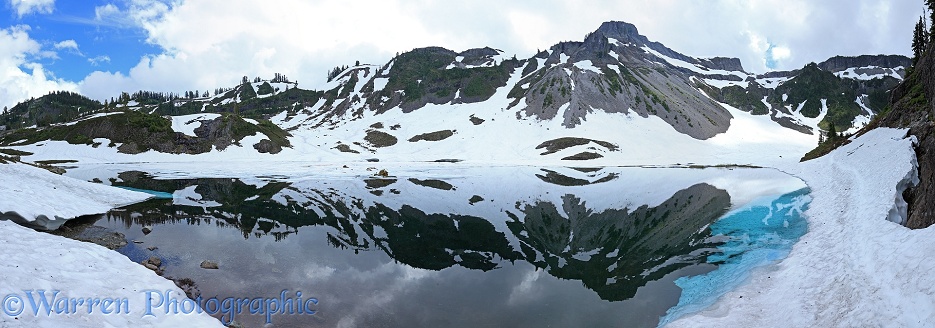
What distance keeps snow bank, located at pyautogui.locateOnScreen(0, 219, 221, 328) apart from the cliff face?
78.4 feet

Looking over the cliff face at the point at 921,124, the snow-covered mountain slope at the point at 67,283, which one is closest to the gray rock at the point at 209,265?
the snow-covered mountain slope at the point at 67,283

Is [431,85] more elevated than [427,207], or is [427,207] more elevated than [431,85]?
[431,85]

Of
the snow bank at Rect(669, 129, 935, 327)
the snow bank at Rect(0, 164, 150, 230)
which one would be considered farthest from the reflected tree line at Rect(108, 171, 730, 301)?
the snow bank at Rect(669, 129, 935, 327)

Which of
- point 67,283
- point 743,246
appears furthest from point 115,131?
point 743,246

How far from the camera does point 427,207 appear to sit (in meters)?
34.2

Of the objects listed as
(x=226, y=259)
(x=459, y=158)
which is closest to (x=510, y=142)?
(x=459, y=158)

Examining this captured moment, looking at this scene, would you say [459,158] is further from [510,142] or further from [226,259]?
[226,259]

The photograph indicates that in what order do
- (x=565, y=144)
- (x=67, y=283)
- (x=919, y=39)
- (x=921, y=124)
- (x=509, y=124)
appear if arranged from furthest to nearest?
(x=509, y=124), (x=565, y=144), (x=919, y=39), (x=921, y=124), (x=67, y=283)

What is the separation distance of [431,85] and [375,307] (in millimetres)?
167059

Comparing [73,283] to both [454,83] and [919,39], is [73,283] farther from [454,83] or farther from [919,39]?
[454,83]

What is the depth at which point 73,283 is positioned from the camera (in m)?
12.3

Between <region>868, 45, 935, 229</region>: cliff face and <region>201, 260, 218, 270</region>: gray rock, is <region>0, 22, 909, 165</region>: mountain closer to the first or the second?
<region>868, 45, 935, 229</region>: cliff face

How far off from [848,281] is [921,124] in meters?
36.0

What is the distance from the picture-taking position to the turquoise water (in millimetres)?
15412
